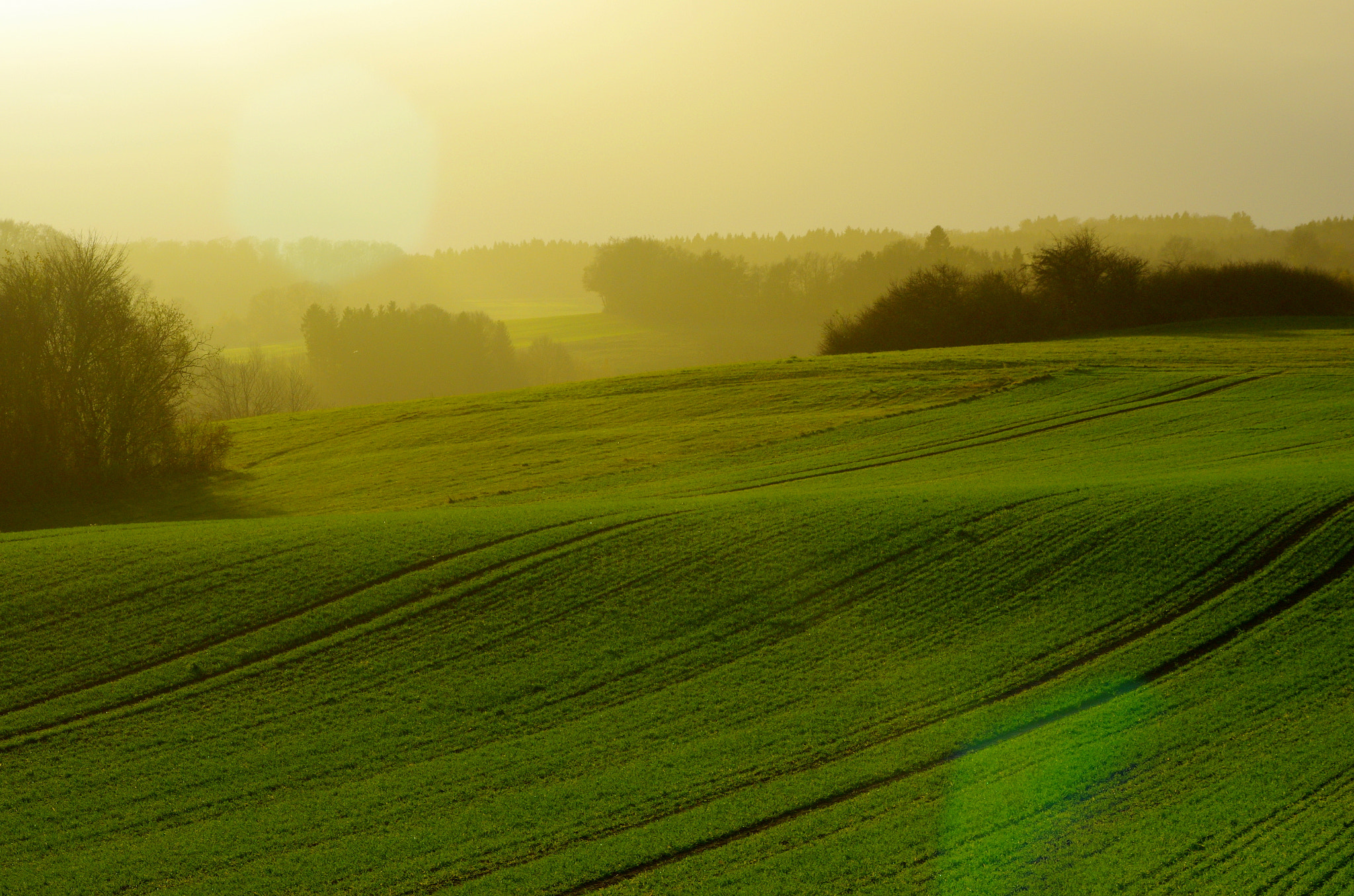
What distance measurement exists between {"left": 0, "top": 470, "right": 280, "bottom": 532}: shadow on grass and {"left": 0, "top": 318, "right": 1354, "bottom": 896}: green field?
7.20 meters

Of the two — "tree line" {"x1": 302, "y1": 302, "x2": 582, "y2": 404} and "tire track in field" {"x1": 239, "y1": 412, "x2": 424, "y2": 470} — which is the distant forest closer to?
"tree line" {"x1": 302, "y1": 302, "x2": 582, "y2": 404}

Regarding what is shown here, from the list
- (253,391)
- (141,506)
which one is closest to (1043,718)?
(141,506)

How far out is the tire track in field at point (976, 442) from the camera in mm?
26172

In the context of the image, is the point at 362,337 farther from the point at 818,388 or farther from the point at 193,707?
the point at 193,707

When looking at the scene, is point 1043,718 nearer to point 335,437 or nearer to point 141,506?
point 141,506

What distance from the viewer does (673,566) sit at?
1734 cm

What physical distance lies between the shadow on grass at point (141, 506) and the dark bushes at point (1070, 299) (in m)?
38.8

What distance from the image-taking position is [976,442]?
3022 cm

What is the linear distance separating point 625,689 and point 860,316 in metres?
52.4

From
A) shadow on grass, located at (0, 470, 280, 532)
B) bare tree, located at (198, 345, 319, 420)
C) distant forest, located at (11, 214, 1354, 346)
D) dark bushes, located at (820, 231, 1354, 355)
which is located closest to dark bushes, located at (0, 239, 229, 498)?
shadow on grass, located at (0, 470, 280, 532)

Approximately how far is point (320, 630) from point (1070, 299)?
55.6m

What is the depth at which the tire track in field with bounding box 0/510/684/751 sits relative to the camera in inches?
554

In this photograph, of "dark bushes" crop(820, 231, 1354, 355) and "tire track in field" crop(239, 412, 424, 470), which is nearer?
"tire track in field" crop(239, 412, 424, 470)

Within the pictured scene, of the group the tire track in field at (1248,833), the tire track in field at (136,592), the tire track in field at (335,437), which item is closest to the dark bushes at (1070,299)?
the tire track in field at (335,437)
